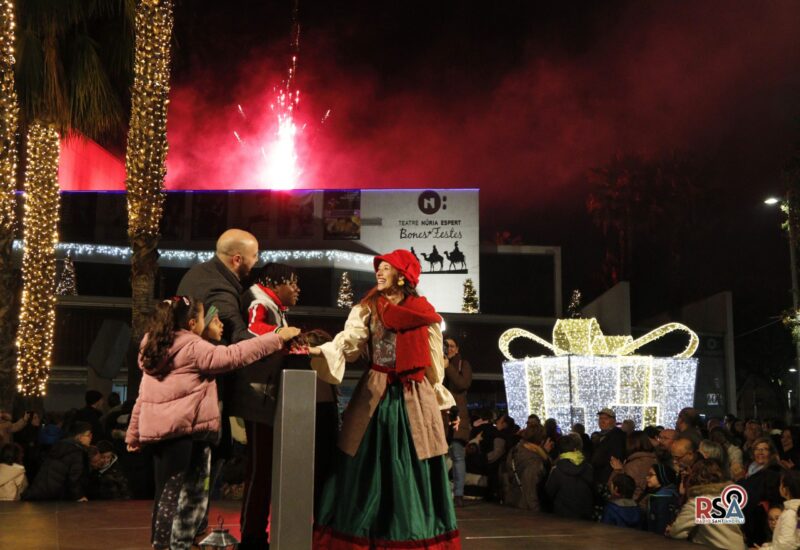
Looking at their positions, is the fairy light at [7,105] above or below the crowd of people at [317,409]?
above

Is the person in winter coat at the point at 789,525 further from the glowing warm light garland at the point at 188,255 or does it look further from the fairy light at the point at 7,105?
the glowing warm light garland at the point at 188,255

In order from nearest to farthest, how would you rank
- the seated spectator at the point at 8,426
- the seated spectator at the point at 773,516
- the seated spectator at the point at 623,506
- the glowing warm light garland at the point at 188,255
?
the seated spectator at the point at 773,516, the seated spectator at the point at 623,506, the seated spectator at the point at 8,426, the glowing warm light garland at the point at 188,255

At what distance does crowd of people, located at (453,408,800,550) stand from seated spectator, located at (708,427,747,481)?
1 cm

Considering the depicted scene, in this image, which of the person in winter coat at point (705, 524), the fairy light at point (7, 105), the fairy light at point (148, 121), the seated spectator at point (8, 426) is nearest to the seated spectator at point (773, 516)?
the person in winter coat at point (705, 524)

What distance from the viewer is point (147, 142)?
39.2 feet

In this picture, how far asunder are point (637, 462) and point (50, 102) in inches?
382

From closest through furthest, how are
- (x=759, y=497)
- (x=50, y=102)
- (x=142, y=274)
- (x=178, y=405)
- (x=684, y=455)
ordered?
(x=178, y=405) < (x=759, y=497) < (x=684, y=455) < (x=142, y=274) < (x=50, y=102)

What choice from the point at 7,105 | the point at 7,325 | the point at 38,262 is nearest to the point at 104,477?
the point at 7,325

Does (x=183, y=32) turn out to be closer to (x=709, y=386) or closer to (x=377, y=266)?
(x=377, y=266)

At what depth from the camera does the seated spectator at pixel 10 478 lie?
29.3ft

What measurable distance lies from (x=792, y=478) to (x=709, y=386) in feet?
75.8

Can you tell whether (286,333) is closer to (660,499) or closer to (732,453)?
(660,499)

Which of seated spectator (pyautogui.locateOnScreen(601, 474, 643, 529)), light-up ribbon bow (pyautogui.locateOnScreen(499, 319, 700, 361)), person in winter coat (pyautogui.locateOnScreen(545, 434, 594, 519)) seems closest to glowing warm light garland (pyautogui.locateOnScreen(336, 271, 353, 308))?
light-up ribbon bow (pyautogui.locateOnScreen(499, 319, 700, 361))

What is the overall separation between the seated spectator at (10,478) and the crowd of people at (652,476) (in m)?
4.46
